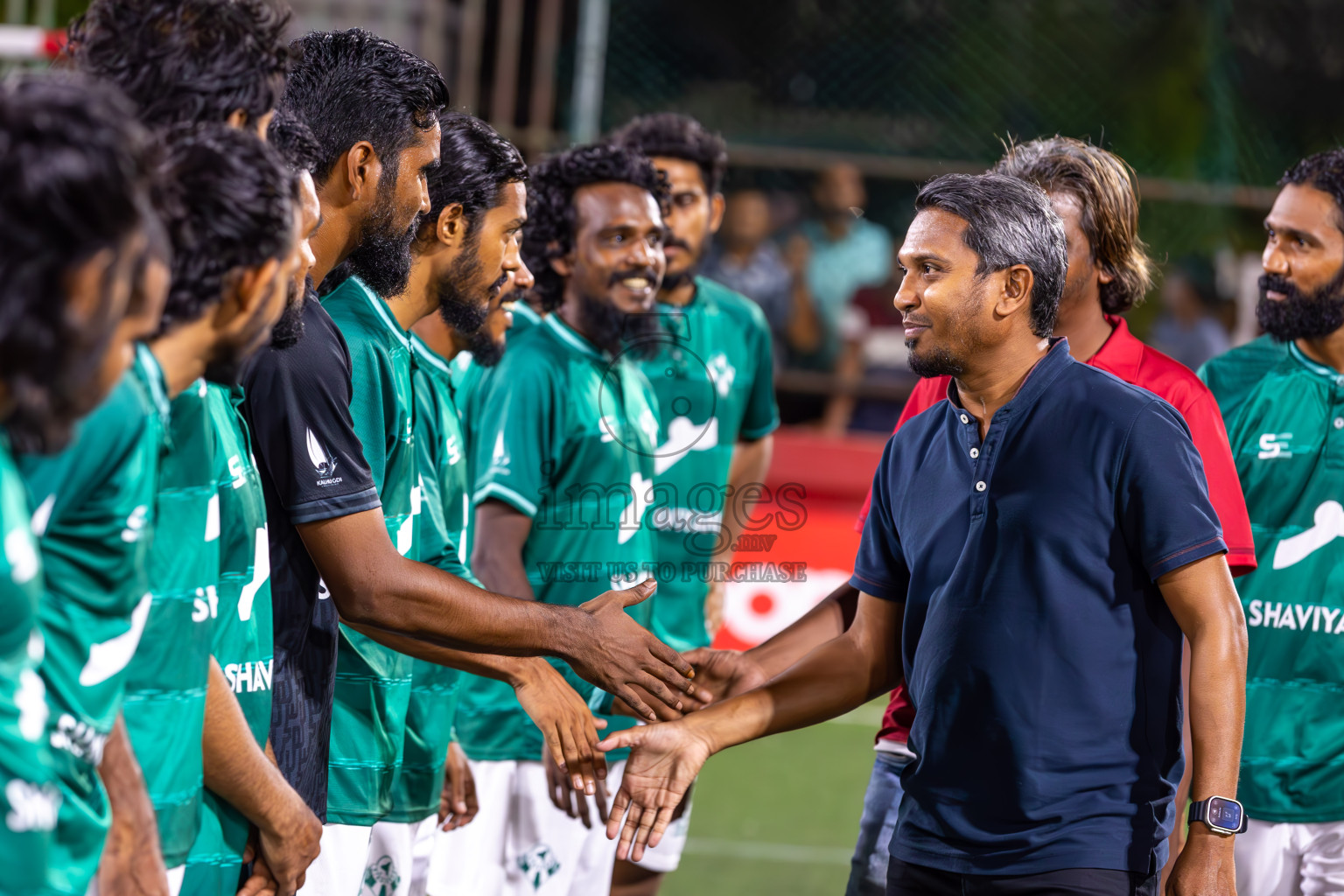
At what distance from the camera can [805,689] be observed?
298 centimetres

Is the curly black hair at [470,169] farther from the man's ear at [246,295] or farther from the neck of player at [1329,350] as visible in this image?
the neck of player at [1329,350]

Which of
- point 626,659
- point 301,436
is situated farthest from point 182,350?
point 626,659

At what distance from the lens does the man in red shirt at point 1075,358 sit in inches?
125

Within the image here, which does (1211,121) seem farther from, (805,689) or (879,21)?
(805,689)

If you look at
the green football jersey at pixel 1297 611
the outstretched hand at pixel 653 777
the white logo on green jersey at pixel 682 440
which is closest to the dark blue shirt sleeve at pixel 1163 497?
the outstretched hand at pixel 653 777

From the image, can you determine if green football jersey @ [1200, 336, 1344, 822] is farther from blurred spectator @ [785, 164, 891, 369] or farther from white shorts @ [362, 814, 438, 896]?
blurred spectator @ [785, 164, 891, 369]

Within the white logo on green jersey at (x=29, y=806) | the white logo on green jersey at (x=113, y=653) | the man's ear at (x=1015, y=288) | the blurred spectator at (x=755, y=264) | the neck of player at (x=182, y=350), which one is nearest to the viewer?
the white logo on green jersey at (x=29, y=806)

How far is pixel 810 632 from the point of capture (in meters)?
3.19

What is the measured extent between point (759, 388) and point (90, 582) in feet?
12.7

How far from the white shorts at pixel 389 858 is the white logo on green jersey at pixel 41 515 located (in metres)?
1.68

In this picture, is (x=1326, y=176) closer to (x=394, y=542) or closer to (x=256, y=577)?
(x=394, y=542)

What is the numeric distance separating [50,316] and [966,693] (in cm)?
178

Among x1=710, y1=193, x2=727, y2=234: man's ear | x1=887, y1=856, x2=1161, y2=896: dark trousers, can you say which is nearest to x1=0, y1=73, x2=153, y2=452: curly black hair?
x1=887, y1=856, x2=1161, y2=896: dark trousers

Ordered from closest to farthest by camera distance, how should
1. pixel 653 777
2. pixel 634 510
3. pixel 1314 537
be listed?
pixel 653 777 → pixel 1314 537 → pixel 634 510
